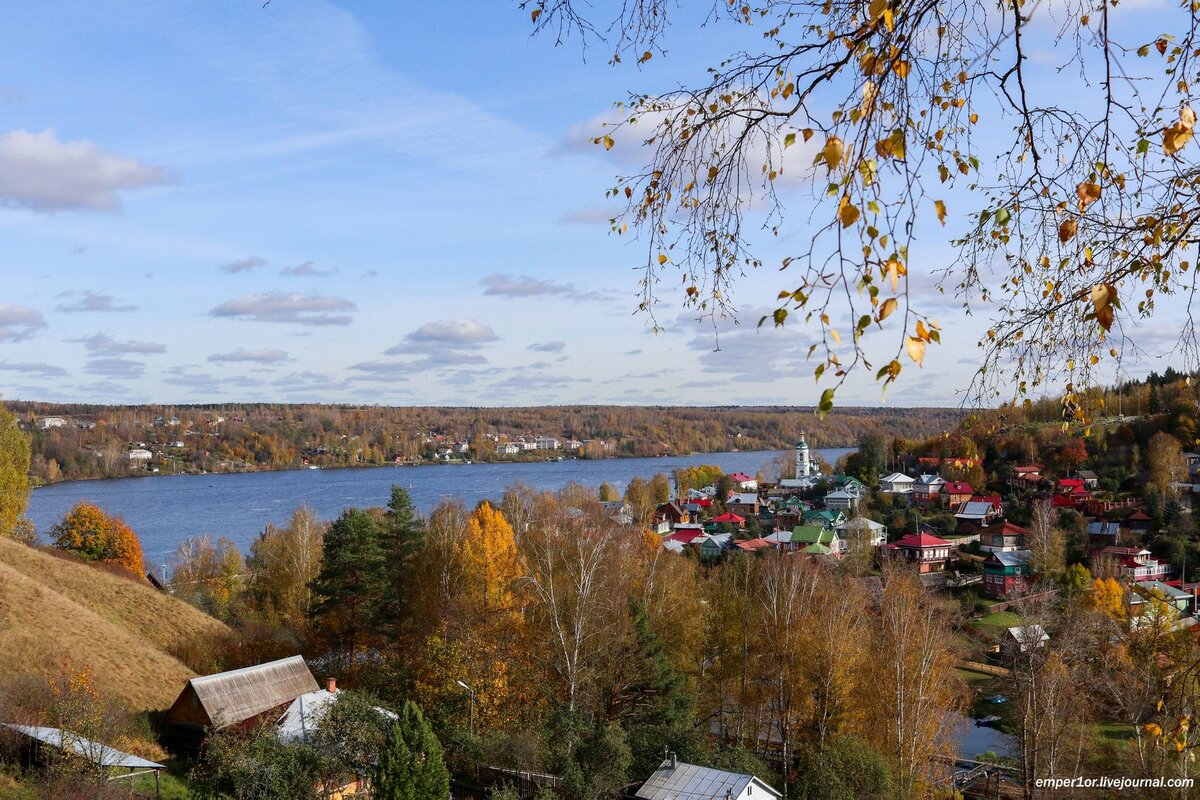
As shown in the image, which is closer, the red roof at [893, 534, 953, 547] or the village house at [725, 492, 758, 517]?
the red roof at [893, 534, 953, 547]

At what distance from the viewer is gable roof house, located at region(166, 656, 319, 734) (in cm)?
1572

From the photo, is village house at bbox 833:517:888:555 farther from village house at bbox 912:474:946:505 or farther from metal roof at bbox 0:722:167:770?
metal roof at bbox 0:722:167:770

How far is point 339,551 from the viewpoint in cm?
2108

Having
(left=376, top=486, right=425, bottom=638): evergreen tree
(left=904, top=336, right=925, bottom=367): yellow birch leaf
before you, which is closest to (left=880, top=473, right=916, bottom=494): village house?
(left=376, top=486, right=425, bottom=638): evergreen tree

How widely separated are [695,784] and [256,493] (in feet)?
284

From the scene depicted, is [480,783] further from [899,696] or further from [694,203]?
[694,203]

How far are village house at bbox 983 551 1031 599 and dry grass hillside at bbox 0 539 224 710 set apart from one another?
1160 inches

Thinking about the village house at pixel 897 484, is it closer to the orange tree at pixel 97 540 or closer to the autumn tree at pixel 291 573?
the autumn tree at pixel 291 573

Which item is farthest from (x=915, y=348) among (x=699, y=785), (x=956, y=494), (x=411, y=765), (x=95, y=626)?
(x=956, y=494)

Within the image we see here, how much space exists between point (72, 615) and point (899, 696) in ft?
61.8

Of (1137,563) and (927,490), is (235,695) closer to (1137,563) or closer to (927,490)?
(1137,563)

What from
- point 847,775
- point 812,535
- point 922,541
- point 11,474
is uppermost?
point 11,474

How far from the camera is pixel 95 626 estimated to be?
20.1 metres

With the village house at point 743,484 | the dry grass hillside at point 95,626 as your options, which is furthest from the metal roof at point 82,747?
the village house at point 743,484
